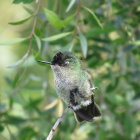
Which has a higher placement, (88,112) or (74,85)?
(74,85)

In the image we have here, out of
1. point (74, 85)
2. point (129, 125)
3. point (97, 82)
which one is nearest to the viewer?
point (74, 85)

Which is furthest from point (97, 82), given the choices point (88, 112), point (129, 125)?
point (88, 112)

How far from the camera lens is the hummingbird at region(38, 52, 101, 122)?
216 cm

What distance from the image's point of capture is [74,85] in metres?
2.20

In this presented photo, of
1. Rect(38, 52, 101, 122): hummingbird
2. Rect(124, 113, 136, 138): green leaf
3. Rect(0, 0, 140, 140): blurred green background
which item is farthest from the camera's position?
Rect(124, 113, 136, 138): green leaf

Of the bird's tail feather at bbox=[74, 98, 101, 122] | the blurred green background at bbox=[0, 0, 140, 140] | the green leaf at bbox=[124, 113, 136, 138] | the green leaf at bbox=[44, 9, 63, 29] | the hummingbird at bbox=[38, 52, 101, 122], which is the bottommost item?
the green leaf at bbox=[124, 113, 136, 138]

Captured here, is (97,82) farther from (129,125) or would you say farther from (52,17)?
(52,17)

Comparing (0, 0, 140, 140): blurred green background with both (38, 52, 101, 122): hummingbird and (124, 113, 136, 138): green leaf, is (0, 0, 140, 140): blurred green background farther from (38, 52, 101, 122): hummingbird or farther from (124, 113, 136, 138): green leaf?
(38, 52, 101, 122): hummingbird

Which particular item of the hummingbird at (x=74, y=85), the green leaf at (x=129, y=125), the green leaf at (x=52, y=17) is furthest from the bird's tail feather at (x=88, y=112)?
the green leaf at (x=129, y=125)

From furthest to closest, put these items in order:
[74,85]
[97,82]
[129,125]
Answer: [129,125] < [97,82] < [74,85]

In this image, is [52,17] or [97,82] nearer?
[52,17]

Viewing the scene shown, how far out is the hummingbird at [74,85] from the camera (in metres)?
2.16

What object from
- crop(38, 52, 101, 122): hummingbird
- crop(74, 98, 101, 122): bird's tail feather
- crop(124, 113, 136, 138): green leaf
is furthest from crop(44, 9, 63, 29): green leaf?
crop(124, 113, 136, 138): green leaf

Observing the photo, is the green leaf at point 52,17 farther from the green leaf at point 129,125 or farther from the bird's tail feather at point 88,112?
the green leaf at point 129,125
